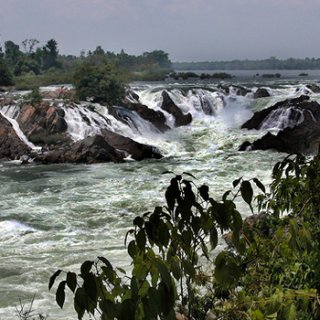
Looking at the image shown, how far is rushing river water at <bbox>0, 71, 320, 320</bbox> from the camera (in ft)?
26.5

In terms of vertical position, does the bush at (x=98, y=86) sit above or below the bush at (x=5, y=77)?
below

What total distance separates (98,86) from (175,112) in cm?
441

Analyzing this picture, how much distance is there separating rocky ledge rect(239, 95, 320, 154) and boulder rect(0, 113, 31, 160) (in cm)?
888

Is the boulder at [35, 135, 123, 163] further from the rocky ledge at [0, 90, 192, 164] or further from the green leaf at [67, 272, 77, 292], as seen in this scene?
the green leaf at [67, 272, 77, 292]

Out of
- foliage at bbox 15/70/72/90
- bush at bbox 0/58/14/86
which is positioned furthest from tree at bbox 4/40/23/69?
bush at bbox 0/58/14/86

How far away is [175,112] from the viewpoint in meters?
26.0

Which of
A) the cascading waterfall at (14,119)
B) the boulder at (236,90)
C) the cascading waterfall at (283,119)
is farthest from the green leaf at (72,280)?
the boulder at (236,90)

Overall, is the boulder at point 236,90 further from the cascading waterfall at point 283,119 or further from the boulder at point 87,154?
the boulder at point 87,154

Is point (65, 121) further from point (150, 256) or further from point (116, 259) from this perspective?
point (150, 256)

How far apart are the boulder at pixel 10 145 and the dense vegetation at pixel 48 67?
8582mm

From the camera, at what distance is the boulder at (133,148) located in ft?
60.0

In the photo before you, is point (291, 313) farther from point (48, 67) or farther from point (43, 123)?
point (48, 67)

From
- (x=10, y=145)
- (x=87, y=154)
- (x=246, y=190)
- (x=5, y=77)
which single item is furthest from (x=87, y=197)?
(x=5, y=77)

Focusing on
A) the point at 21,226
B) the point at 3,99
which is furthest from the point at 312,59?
the point at 21,226
